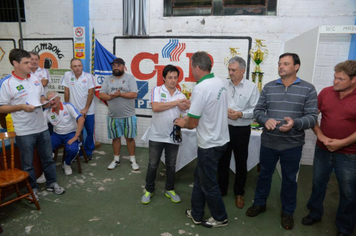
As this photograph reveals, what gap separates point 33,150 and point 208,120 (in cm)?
207

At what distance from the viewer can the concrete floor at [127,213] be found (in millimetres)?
2361

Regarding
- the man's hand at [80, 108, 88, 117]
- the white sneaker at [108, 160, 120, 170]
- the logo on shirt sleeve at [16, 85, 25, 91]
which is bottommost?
the white sneaker at [108, 160, 120, 170]

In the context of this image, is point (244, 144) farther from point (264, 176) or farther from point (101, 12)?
point (101, 12)

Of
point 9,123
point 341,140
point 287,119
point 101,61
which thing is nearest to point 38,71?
point 101,61

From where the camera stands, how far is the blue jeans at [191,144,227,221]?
7.18 feet

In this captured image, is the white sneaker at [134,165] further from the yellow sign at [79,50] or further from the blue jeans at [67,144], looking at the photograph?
the yellow sign at [79,50]

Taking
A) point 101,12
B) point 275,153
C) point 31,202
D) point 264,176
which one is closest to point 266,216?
point 264,176

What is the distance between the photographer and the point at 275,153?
7.61 ft

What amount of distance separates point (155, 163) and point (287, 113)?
1505mm

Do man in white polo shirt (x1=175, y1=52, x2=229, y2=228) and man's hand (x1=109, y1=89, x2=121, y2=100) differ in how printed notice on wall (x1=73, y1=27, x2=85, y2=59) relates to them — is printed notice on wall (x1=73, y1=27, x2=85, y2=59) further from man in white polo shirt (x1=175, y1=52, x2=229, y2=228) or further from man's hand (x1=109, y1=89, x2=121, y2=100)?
man in white polo shirt (x1=175, y1=52, x2=229, y2=228)

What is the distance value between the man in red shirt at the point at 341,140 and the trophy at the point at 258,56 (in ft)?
5.41

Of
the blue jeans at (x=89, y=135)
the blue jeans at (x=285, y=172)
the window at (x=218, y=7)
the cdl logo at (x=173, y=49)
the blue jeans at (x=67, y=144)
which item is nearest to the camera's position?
the blue jeans at (x=285, y=172)

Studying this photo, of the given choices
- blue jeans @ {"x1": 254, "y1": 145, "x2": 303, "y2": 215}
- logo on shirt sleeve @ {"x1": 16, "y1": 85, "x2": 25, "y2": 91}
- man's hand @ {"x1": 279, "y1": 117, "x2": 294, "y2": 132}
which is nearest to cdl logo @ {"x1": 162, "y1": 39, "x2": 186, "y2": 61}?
logo on shirt sleeve @ {"x1": 16, "y1": 85, "x2": 25, "y2": 91}

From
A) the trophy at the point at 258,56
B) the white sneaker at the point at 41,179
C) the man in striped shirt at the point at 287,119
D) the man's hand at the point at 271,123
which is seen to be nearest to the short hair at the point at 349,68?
the man in striped shirt at the point at 287,119
